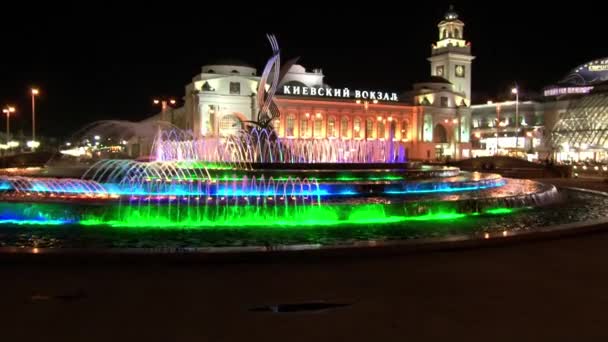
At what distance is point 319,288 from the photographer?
279 inches

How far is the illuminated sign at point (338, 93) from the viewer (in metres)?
76.9

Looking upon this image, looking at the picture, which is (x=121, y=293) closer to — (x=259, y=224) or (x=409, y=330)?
(x=409, y=330)

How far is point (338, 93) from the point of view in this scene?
→ 8000 centimetres

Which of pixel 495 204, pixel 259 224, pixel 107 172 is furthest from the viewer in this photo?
pixel 107 172

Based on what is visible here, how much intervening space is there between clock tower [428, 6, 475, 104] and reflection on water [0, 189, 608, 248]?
8647 cm

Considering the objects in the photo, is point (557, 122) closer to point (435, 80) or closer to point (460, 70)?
point (460, 70)

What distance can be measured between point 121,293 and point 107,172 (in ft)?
66.8

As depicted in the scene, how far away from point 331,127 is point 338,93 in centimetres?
515

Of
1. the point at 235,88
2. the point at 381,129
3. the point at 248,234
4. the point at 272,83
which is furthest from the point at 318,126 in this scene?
the point at 248,234

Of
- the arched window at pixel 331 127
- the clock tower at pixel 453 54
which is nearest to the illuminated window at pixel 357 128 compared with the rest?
the arched window at pixel 331 127

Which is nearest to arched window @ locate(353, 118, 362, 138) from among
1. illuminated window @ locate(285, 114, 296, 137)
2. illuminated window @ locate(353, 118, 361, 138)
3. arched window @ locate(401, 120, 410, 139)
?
illuminated window @ locate(353, 118, 361, 138)

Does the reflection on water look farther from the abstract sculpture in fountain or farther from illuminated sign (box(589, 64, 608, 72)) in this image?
illuminated sign (box(589, 64, 608, 72))

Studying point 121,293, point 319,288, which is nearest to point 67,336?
point 121,293

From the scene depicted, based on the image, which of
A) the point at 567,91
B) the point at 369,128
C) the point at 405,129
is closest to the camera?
the point at 369,128
